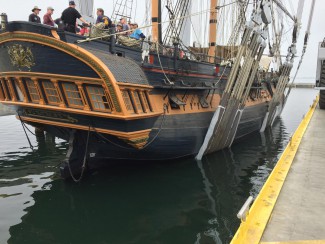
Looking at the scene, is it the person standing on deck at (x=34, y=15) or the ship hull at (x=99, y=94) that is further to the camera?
the person standing on deck at (x=34, y=15)

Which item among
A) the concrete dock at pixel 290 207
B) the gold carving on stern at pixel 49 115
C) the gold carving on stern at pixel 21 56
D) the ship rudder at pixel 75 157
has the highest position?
the gold carving on stern at pixel 21 56

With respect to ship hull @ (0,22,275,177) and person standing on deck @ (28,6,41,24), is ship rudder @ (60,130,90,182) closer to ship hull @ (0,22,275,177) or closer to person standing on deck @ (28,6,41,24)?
ship hull @ (0,22,275,177)

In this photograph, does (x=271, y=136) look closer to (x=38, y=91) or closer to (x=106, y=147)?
(x=106, y=147)

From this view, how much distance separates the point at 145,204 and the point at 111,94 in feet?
10.0

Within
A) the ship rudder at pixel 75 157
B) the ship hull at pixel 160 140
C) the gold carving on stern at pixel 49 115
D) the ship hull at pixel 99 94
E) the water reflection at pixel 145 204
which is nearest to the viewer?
the water reflection at pixel 145 204

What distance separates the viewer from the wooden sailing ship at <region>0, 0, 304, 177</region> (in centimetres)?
795

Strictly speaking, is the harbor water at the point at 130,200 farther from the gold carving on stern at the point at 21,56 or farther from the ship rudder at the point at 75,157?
the gold carving on stern at the point at 21,56

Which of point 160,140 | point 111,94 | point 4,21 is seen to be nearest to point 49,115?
point 111,94

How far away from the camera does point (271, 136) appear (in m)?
19.4

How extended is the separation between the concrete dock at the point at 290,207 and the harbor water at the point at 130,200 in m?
1.59

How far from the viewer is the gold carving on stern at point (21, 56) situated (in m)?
8.37

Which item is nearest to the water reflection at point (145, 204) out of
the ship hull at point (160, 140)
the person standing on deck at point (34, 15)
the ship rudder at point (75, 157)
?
the ship rudder at point (75, 157)

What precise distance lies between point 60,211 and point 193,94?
21.8 ft

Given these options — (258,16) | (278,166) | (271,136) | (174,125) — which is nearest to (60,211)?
(174,125)
